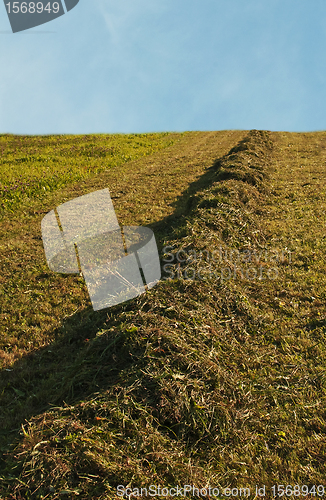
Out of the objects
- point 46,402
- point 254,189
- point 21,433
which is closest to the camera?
point 21,433

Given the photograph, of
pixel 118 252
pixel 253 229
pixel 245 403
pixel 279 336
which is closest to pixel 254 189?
pixel 253 229

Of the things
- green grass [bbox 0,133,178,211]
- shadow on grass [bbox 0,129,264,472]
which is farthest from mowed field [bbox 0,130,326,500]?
green grass [bbox 0,133,178,211]

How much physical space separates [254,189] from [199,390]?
6.06 meters

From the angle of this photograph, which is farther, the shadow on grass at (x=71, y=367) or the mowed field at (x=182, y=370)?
the shadow on grass at (x=71, y=367)

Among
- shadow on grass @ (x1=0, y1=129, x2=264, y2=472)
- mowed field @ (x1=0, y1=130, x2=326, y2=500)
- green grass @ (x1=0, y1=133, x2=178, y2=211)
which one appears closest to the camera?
mowed field @ (x1=0, y1=130, x2=326, y2=500)

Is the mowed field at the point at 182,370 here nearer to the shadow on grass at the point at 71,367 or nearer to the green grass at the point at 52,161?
the shadow on grass at the point at 71,367

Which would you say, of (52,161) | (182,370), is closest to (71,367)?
(182,370)

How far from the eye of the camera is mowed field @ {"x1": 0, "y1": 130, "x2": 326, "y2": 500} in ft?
6.47

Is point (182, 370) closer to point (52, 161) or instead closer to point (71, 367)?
point (71, 367)

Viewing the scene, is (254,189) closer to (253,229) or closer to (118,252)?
(253,229)

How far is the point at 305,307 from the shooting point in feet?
12.7

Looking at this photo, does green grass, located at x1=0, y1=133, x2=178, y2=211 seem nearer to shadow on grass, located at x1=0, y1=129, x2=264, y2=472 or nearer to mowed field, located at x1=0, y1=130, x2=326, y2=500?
mowed field, located at x1=0, y1=130, x2=326, y2=500

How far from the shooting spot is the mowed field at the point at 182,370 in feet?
6.47

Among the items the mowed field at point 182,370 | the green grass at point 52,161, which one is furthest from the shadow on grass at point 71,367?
the green grass at point 52,161
